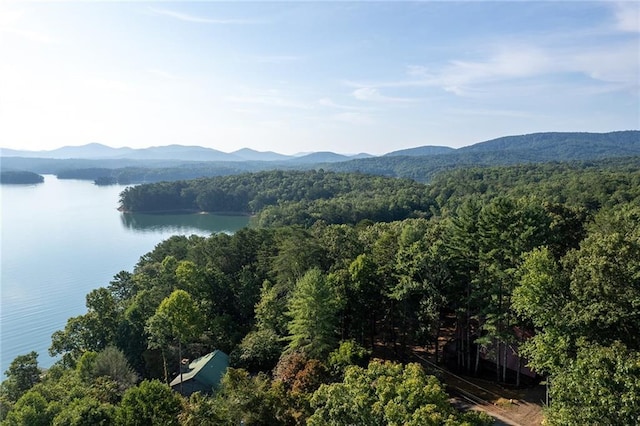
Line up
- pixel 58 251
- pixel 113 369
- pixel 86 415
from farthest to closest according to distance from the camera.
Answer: pixel 58 251 < pixel 113 369 < pixel 86 415

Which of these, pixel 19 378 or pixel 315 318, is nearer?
pixel 315 318

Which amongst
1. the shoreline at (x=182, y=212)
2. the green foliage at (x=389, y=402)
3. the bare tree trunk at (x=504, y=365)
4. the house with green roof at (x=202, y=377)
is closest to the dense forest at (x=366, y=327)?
the green foliage at (x=389, y=402)

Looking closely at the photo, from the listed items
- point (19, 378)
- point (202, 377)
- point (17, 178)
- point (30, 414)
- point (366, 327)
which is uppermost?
point (17, 178)

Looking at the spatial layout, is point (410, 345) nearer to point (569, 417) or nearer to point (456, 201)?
point (569, 417)

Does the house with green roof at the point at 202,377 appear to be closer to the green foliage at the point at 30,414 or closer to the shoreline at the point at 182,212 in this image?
the green foliage at the point at 30,414

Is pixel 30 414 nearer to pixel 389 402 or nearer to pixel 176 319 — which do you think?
pixel 176 319

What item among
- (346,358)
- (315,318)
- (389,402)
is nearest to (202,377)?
(315,318)
